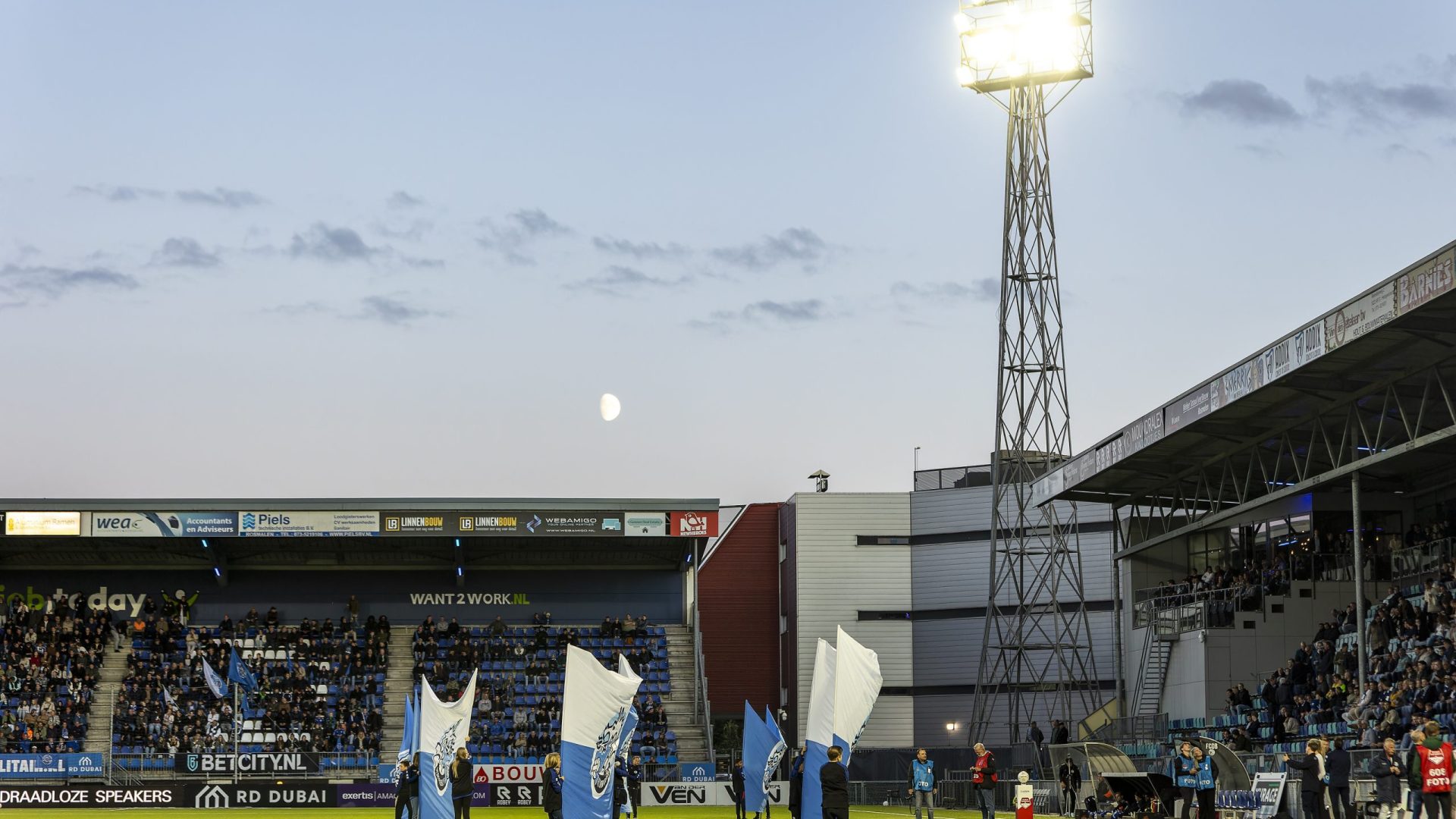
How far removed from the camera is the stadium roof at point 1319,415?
33.5 m

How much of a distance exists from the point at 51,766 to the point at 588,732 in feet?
117

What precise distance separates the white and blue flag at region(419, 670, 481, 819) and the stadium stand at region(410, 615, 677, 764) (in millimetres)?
28277

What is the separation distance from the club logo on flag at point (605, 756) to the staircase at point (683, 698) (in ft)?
112

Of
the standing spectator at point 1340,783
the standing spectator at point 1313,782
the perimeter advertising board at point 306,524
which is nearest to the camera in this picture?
the standing spectator at point 1340,783

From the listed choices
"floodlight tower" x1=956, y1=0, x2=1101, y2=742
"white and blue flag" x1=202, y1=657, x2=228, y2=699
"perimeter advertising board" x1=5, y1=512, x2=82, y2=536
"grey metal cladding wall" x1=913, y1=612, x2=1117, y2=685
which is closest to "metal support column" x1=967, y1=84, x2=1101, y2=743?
"floodlight tower" x1=956, y1=0, x2=1101, y2=742

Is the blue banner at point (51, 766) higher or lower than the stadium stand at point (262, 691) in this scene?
lower

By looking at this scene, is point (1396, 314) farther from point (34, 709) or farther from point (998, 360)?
point (34, 709)

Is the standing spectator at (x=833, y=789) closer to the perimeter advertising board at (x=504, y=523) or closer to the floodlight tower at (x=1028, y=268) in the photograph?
the floodlight tower at (x=1028, y=268)

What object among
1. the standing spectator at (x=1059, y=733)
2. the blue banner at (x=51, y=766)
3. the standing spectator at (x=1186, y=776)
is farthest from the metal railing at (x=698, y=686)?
the standing spectator at (x=1186, y=776)

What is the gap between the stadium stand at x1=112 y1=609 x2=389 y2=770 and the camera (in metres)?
56.5

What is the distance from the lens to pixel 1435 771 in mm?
25703

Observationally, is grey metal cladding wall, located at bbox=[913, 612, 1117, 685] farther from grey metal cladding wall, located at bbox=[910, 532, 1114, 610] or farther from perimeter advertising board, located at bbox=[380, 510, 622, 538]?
perimeter advertising board, located at bbox=[380, 510, 622, 538]

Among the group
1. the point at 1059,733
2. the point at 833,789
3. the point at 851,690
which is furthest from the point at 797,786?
the point at 1059,733

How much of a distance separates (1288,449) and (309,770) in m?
30.7
